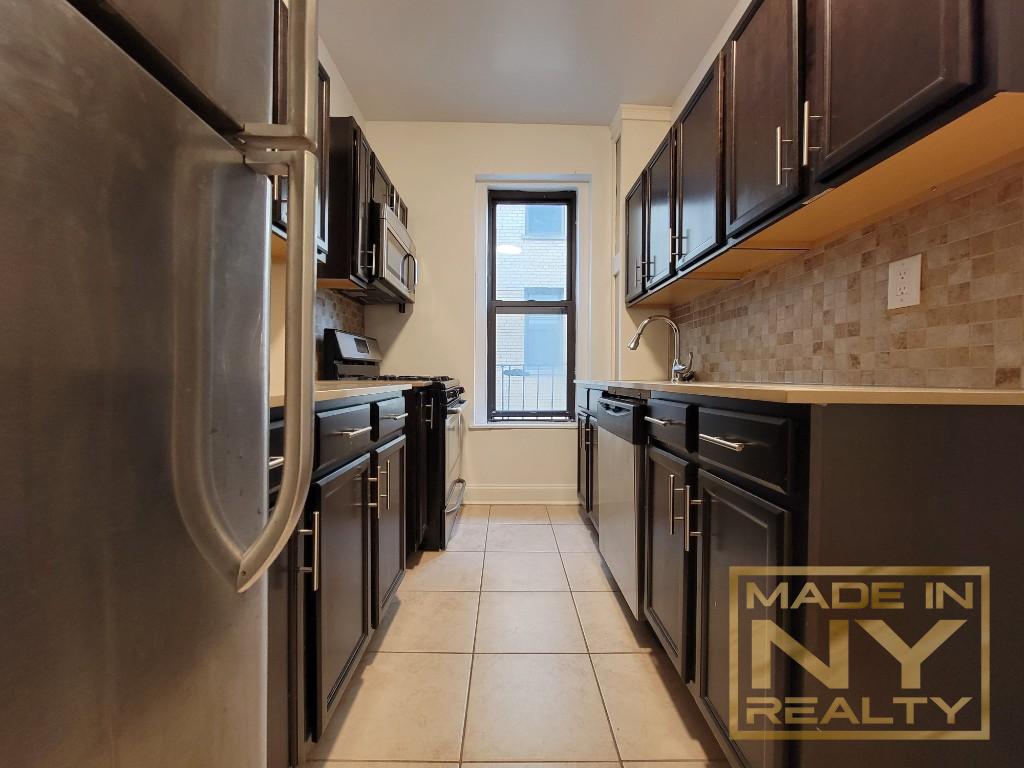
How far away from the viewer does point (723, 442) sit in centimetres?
99

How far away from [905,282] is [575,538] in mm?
1976

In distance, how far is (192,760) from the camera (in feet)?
1.50

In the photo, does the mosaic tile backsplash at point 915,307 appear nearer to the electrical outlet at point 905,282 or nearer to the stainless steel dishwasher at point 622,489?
the electrical outlet at point 905,282

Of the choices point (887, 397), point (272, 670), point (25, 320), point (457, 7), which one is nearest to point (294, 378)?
point (25, 320)

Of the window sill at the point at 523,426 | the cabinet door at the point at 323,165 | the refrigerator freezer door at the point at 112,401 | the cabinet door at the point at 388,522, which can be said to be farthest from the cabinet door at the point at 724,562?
the window sill at the point at 523,426

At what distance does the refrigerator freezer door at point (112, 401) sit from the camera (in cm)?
31

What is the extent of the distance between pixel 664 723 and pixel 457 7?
3038mm

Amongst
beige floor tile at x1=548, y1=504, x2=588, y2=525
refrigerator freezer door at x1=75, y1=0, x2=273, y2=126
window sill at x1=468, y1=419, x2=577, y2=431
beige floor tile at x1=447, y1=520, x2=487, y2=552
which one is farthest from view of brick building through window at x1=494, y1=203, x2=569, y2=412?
refrigerator freezer door at x1=75, y1=0, x2=273, y2=126

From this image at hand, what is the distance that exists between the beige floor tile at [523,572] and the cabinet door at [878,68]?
1.80m

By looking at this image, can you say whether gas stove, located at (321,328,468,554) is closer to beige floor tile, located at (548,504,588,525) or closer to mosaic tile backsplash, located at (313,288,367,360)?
mosaic tile backsplash, located at (313,288,367,360)

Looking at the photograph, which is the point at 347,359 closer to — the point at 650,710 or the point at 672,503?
the point at 672,503

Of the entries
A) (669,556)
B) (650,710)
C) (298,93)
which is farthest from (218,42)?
(650,710)

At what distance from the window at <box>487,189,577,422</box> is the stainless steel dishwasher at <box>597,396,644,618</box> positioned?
150cm

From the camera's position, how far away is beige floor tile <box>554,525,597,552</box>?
2.48 m
